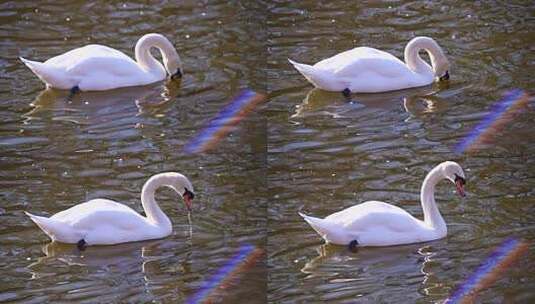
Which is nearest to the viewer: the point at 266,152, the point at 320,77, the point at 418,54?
the point at 266,152

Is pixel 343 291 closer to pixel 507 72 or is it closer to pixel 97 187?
pixel 97 187

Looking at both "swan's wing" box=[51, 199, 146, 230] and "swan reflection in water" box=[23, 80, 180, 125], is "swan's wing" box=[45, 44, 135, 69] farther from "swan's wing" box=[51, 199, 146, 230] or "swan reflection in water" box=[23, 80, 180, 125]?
"swan's wing" box=[51, 199, 146, 230]

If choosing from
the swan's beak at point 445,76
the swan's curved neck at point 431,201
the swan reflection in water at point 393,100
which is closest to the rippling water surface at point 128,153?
the swan reflection in water at point 393,100

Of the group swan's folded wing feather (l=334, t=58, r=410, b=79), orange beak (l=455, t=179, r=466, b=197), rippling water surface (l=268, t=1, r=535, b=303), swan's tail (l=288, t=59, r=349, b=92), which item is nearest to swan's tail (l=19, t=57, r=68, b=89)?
rippling water surface (l=268, t=1, r=535, b=303)

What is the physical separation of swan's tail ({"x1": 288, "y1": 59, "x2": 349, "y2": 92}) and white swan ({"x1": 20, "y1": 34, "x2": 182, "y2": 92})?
3.99ft

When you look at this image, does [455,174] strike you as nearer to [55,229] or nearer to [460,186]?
[460,186]

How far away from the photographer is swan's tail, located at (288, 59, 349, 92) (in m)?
12.9

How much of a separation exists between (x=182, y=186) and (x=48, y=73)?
9.99 feet

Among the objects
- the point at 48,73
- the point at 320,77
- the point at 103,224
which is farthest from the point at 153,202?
the point at 48,73

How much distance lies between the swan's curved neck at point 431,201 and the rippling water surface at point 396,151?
0.39ft

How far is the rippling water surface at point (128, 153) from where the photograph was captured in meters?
9.70

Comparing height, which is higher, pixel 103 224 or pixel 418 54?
pixel 418 54

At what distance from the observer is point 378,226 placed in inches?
398

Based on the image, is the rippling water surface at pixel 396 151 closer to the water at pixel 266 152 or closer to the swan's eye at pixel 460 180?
the water at pixel 266 152
